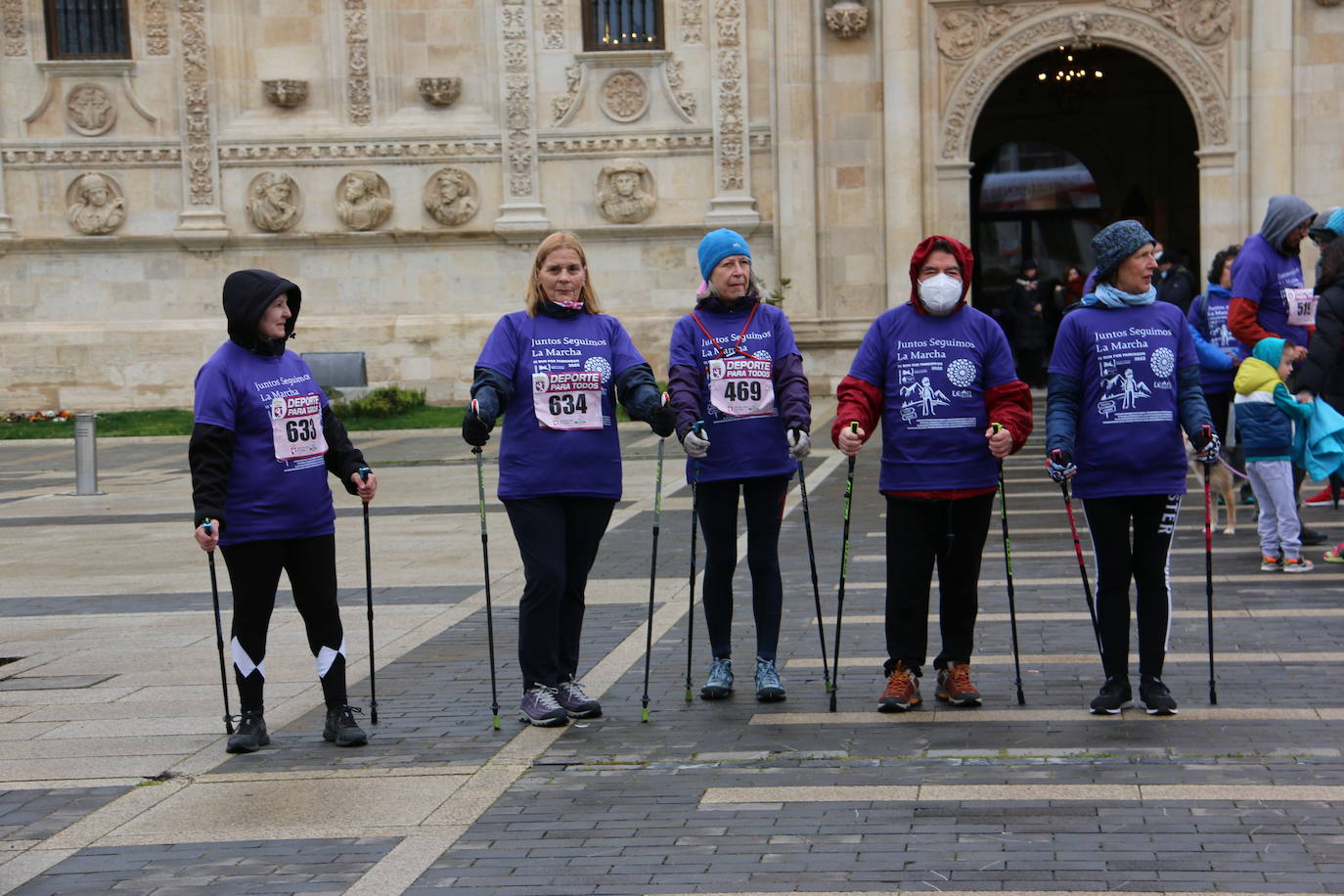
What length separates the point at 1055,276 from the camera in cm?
3388

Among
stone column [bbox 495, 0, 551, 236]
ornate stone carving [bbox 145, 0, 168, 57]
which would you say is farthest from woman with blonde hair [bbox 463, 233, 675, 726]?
ornate stone carving [bbox 145, 0, 168, 57]

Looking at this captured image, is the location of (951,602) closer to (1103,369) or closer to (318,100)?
(1103,369)

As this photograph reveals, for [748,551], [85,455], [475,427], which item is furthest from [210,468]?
[85,455]

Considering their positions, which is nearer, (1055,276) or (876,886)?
(876,886)

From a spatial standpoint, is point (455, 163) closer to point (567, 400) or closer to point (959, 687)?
point (567, 400)

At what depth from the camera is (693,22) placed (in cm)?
2566

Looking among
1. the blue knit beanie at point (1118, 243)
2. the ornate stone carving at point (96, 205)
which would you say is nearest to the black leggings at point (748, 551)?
the blue knit beanie at point (1118, 243)

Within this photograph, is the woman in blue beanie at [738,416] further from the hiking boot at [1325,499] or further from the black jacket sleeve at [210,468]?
the hiking boot at [1325,499]

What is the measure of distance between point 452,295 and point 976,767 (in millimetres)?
20479

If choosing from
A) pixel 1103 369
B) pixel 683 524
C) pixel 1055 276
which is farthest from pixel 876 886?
pixel 1055 276

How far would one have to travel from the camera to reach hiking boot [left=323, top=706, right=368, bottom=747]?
7.01m

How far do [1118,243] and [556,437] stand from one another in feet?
7.87

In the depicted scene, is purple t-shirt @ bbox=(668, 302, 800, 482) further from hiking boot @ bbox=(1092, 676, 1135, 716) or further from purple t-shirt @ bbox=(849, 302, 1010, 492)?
hiking boot @ bbox=(1092, 676, 1135, 716)

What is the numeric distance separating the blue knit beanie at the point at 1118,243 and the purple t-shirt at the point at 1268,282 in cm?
508
